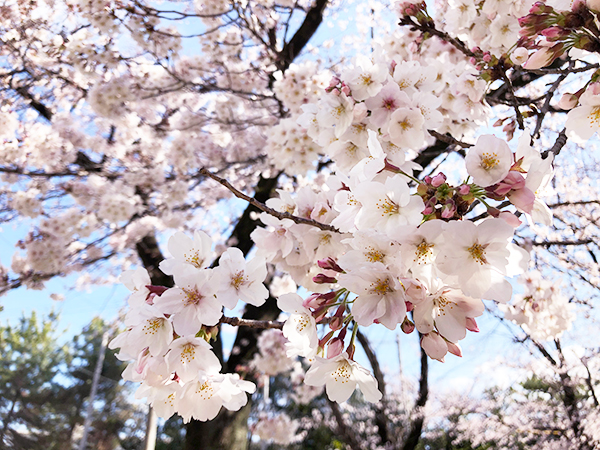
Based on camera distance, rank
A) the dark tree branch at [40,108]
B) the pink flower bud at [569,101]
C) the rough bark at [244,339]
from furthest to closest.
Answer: the dark tree branch at [40,108], the rough bark at [244,339], the pink flower bud at [569,101]

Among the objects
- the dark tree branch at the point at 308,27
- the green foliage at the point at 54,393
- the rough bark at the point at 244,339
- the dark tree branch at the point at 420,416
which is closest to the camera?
the rough bark at the point at 244,339

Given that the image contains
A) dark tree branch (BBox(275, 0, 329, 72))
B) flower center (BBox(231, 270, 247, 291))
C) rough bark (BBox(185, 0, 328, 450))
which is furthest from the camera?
dark tree branch (BBox(275, 0, 329, 72))

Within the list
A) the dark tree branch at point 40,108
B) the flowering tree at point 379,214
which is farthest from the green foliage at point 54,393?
the flowering tree at point 379,214

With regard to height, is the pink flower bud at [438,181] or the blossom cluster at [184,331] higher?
the pink flower bud at [438,181]

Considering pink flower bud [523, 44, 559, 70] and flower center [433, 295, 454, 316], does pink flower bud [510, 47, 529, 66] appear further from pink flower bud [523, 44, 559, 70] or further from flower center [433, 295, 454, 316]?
flower center [433, 295, 454, 316]

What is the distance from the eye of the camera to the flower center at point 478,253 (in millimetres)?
586

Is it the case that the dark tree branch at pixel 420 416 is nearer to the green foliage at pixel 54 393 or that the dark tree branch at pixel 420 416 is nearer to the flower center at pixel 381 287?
the flower center at pixel 381 287

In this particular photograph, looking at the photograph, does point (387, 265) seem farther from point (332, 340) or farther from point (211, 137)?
point (211, 137)

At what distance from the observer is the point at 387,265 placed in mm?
657

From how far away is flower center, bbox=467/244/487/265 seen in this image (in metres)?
0.59

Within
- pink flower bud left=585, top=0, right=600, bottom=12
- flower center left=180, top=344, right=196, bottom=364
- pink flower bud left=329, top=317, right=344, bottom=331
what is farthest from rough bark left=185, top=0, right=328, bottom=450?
pink flower bud left=585, top=0, right=600, bottom=12

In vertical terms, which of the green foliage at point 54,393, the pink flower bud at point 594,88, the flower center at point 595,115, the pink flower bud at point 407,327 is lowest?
the pink flower bud at point 407,327

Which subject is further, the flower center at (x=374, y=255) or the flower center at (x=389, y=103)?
the flower center at (x=389, y=103)

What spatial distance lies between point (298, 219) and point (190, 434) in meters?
3.02
